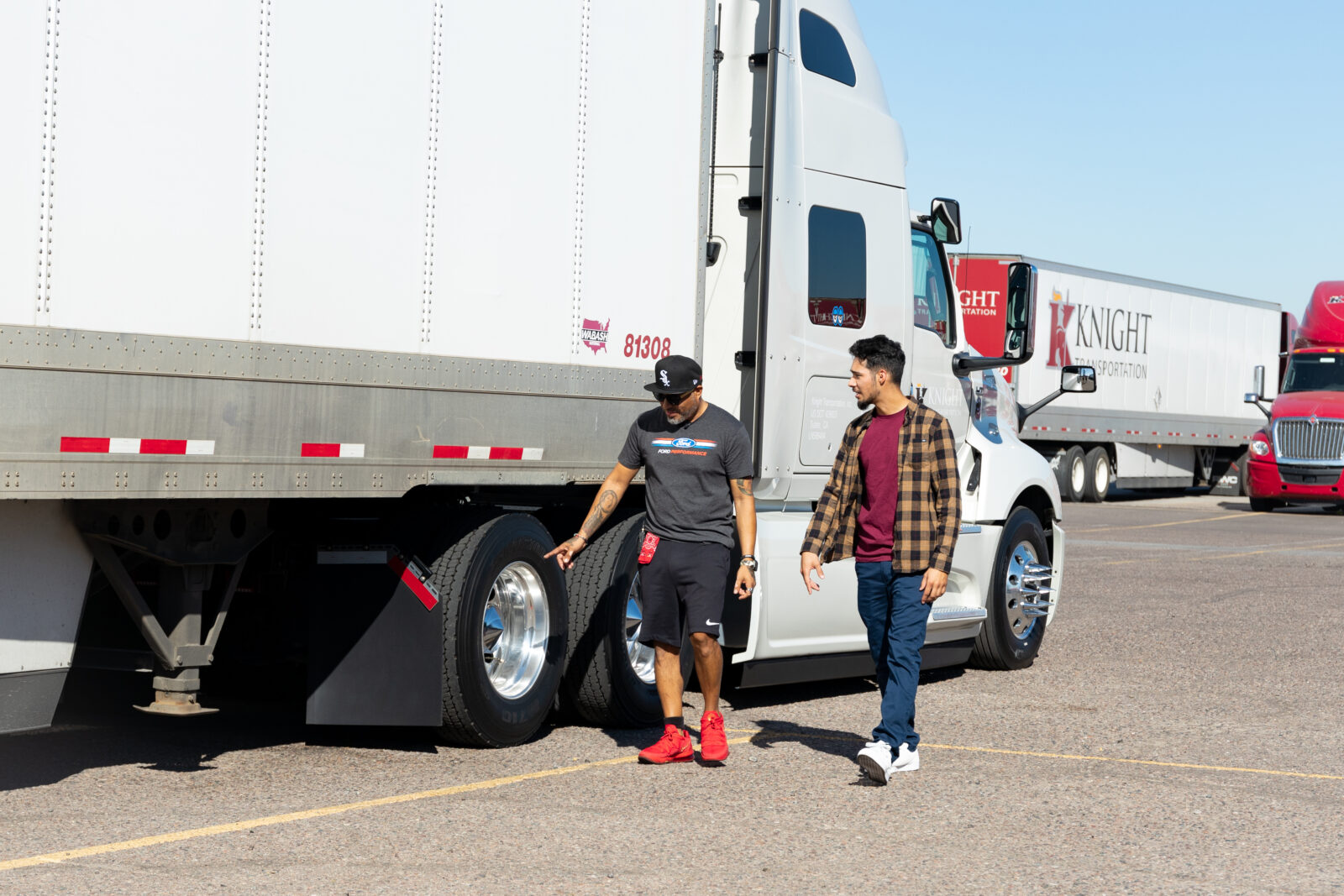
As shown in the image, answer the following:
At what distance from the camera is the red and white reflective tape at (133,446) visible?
5.59 m

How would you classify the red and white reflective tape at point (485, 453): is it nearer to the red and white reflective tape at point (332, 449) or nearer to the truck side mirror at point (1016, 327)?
the red and white reflective tape at point (332, 449)

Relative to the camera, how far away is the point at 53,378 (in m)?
5.52

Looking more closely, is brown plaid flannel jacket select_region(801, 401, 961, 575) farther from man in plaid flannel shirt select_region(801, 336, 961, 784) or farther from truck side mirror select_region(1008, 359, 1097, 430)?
truck side mirror select_region(1008, 359, 1097, 430)

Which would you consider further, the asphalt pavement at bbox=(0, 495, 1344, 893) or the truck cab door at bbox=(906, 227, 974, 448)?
the truck cab door at bbox=(906, 227, 974, 448)

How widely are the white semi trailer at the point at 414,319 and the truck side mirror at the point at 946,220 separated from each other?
421mm

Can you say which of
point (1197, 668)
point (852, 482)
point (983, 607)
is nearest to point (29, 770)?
point (852, 482)

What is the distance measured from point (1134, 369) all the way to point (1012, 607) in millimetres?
22078

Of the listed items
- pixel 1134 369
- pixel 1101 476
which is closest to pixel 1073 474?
pixel 1101 476

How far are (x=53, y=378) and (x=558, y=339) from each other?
8.26ft

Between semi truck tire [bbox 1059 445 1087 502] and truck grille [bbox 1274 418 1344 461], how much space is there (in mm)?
3419

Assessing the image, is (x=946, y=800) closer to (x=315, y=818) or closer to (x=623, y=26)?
(x=315, y=818)

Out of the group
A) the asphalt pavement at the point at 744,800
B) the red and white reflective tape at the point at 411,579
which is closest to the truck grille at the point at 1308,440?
the asphalt pavement at the point at 744,800

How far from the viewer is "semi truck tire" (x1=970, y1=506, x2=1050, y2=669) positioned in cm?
1063

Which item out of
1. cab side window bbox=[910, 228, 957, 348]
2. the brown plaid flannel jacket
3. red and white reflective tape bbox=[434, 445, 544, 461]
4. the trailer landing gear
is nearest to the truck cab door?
cab side window bbox=[910, 228, 957, 348]
